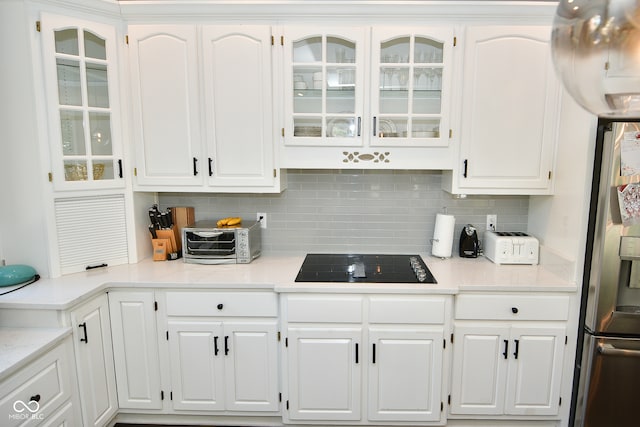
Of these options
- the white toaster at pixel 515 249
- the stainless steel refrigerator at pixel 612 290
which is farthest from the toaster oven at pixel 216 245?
the stainless steel refrigerator at pixel 612 290

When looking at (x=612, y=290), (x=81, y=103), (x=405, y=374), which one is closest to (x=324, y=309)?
(x=405, y=374)

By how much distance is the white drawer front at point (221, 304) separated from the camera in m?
2.09

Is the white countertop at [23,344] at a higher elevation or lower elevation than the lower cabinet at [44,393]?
higher

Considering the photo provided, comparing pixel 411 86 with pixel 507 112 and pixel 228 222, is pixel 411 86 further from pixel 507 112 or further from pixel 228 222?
pixel 228 222

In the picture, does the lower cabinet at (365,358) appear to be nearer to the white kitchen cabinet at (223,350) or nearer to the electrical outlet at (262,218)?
the white kitchen cabinet at (223,350)

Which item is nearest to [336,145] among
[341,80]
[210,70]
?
[341,80]

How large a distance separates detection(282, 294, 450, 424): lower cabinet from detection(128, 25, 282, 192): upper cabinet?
2.72 feet

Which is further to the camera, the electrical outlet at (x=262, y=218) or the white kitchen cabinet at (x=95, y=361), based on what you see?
the electrical outlet at (x=262, y=218)

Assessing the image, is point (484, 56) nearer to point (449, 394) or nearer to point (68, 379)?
point (449, 394)

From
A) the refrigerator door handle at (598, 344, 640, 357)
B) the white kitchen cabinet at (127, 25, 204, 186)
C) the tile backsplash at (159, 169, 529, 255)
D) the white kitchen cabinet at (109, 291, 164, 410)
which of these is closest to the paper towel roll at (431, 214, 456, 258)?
the tile backsplash at (159, 169, 529, 255)

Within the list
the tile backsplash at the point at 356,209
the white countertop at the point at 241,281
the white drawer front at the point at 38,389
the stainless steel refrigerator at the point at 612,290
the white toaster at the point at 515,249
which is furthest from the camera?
the tile backsplash at the point at 356,209

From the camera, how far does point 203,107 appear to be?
7.38 feet

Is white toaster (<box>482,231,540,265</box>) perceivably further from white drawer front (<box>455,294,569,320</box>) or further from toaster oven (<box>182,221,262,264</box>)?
toaster oven (<box>182,221,262,264</box>)

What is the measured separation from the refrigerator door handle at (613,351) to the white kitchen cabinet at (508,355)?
0.18 meters
